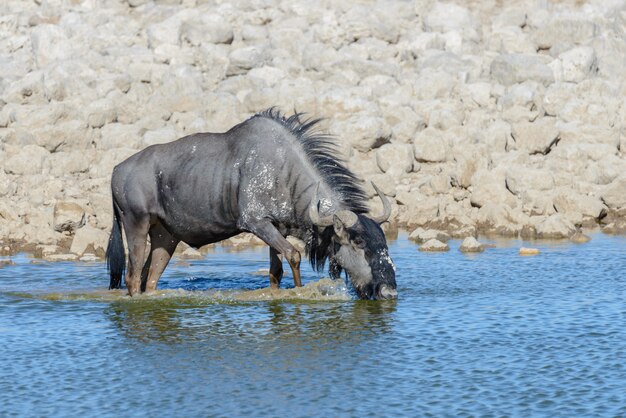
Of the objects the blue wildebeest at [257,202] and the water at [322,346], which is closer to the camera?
the water at [322,346]

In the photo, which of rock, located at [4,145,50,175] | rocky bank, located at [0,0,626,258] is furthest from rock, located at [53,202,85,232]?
rock, located at [4,145,50,175]

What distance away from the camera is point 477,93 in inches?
1121

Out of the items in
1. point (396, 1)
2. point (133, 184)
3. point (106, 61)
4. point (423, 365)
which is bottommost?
point (423, 365)

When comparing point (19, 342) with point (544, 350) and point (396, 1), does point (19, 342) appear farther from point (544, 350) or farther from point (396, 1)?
point (396, 1)

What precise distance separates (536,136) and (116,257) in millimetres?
12395

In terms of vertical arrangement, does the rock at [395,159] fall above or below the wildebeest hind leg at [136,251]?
above

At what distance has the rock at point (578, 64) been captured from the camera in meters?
29.5

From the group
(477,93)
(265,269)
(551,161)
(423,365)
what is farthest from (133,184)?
(477,93)

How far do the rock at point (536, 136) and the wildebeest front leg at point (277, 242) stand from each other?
11.9 m

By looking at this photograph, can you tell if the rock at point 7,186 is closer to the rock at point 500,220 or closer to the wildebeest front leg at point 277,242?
the rock at point 500,220

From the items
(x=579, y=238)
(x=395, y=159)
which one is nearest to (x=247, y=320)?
(x=579, y=238)

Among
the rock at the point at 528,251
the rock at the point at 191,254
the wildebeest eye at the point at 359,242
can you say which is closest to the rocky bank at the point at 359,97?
the rock at the point at 191,254

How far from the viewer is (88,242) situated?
784 inches

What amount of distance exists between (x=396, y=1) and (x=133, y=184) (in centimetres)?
2127
